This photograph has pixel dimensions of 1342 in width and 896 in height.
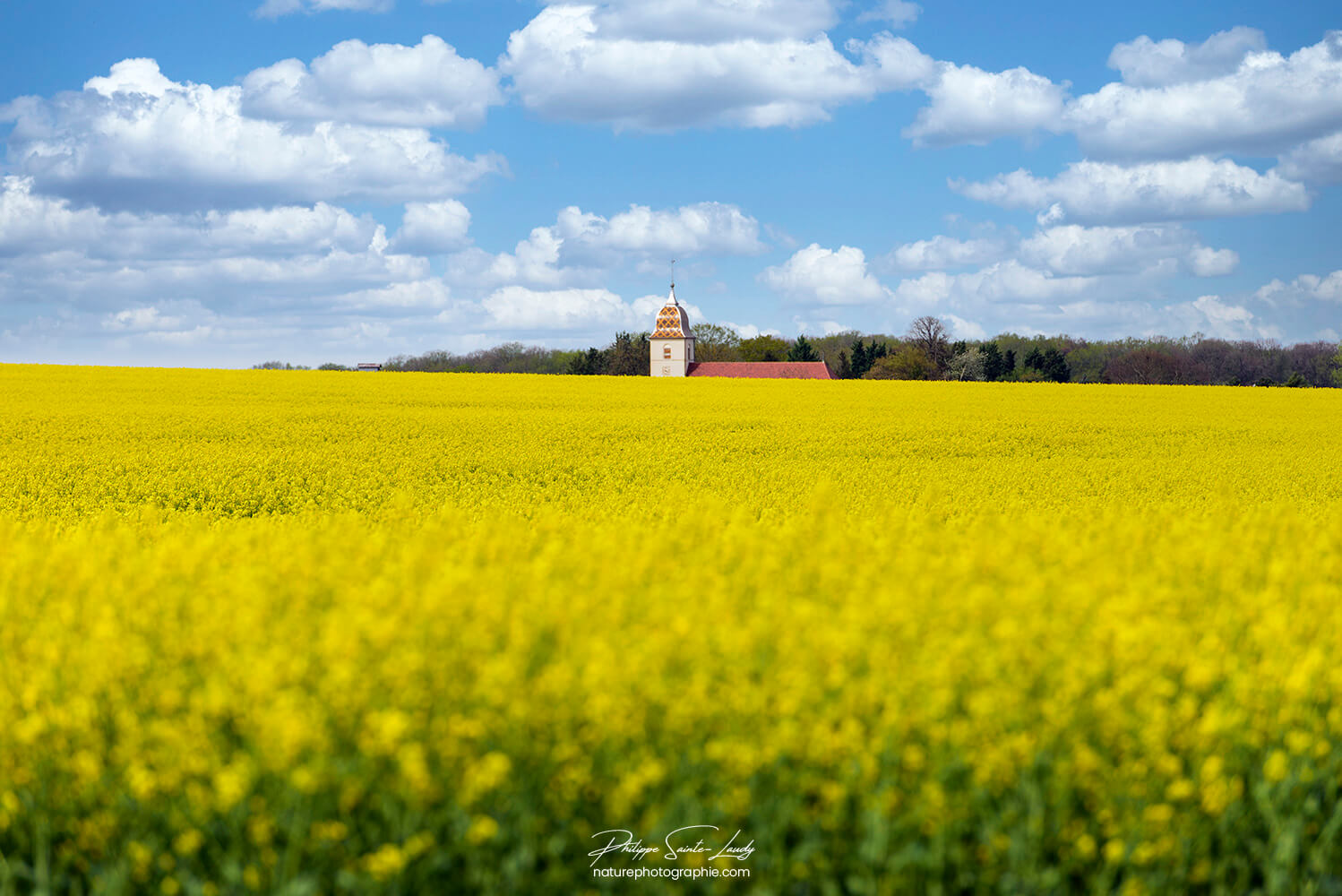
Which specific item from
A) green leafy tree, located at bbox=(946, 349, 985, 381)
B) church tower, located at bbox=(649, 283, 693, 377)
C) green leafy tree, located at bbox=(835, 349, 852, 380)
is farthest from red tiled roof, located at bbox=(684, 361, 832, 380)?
green leafy tree, located at bbox=(946, 349, 985, 381)

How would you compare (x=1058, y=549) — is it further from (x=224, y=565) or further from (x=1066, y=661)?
(x=224, y=565)

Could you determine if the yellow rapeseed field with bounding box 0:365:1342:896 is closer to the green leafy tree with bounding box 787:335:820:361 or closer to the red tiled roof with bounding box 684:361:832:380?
the red tiled roof with bounding box 684:361:832:380

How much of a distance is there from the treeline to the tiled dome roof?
2.85 metres

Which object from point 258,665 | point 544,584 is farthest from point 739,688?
point 258,665

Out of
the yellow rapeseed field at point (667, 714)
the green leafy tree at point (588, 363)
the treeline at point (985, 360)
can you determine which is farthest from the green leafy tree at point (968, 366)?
the yellow rapeseed field at point (667, 714)

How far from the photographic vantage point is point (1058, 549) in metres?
6.48

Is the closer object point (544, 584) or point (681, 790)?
point (681, 790)

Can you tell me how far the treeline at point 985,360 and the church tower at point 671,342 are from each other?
256cm

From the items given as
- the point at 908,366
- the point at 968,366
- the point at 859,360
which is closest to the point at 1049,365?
the point at 968,366

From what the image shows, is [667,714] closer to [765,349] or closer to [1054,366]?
[1054,366]

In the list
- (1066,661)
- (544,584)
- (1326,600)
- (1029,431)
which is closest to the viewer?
(1066,661)

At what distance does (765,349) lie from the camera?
10381 centimetres

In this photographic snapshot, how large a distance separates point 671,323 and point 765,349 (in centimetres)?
1093

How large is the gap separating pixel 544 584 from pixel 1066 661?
8.39ft
